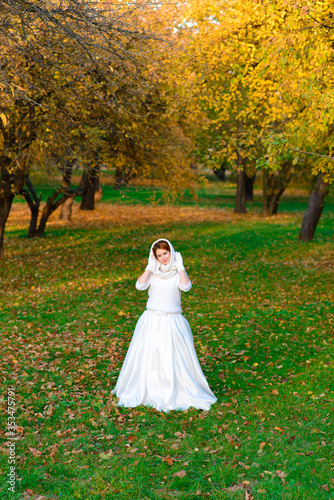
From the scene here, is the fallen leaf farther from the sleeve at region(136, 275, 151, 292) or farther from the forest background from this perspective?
the sleeve at region(136, 275, 151, 292)

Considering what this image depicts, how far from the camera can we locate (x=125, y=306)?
13.1 m

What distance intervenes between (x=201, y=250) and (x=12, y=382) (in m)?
13.6

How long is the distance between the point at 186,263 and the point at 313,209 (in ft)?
24.3

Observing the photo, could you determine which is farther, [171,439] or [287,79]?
[287,79]

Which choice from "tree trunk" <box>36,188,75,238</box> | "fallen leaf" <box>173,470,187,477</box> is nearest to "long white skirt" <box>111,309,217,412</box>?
"fallen leaf" <box>173,470,187,477</box>

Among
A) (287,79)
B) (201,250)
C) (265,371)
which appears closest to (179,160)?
(201,250)

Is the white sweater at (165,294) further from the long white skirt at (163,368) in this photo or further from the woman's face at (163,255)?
the woman's face at (163,255)

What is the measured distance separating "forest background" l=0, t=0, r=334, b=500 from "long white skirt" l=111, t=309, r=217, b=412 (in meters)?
0.22

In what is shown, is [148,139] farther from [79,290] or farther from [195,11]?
[79,290]

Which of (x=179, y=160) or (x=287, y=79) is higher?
(x=287, y=79)

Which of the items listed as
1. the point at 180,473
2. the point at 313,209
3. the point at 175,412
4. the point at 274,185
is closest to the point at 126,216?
the point at 274,185

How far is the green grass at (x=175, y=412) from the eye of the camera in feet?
18.2

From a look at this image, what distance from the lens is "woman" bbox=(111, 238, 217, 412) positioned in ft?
23.7

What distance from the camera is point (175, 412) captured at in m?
7.15
